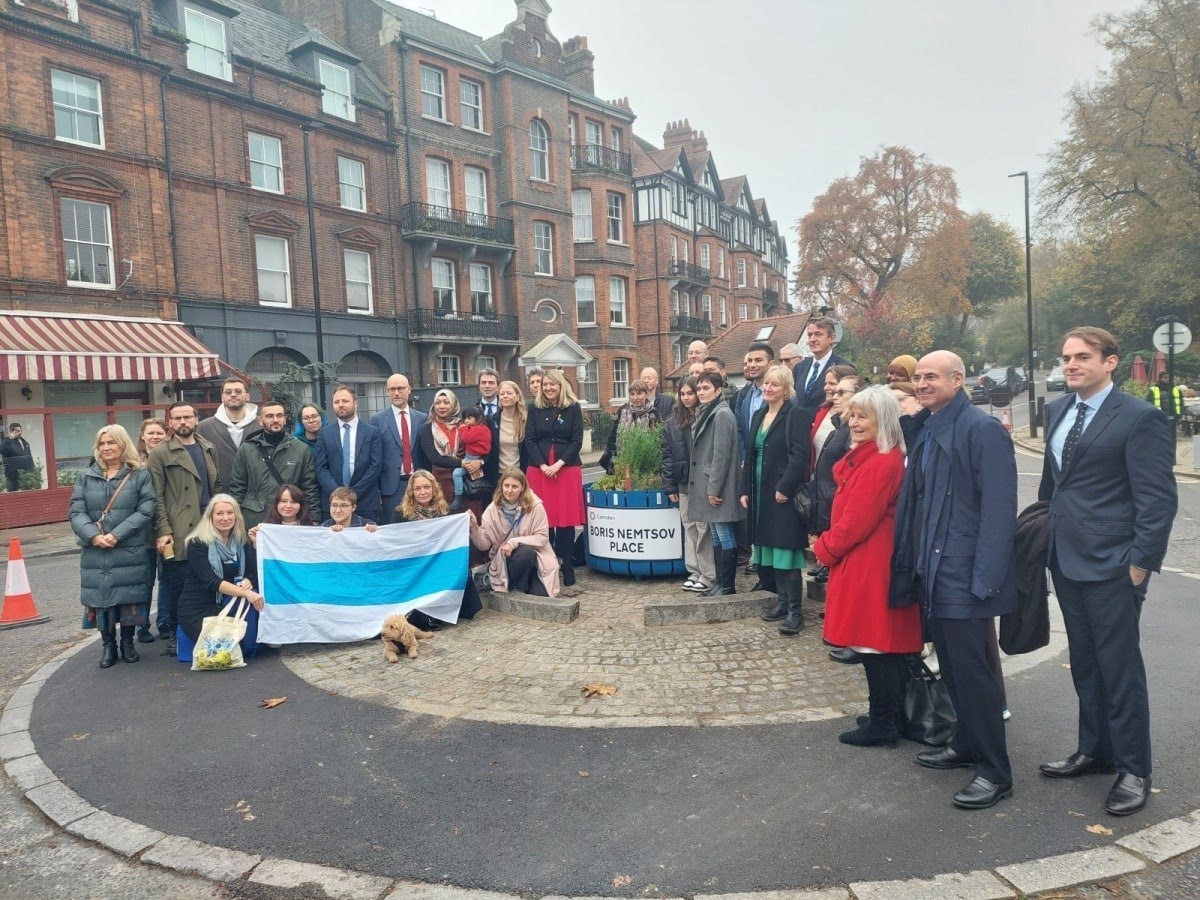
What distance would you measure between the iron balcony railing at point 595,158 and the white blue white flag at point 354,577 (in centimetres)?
3146

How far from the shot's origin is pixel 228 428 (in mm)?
7336

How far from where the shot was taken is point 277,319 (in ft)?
75.6

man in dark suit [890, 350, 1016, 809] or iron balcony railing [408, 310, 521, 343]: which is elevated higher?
iron balcony railing [408, 310, 521, 343]

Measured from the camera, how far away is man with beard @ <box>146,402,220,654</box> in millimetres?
6316

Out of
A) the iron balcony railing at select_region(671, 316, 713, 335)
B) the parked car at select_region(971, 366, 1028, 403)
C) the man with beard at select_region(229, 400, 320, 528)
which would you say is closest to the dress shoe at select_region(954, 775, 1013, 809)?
the man with beard at select_region(229, 400, 320, 528)

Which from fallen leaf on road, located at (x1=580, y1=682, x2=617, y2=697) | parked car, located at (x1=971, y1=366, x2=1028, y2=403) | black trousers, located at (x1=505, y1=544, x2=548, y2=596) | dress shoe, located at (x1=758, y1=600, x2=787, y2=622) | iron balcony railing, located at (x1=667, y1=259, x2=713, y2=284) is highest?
iron balcony railing, located at (x1=667, y1=259, x2=713, y2=284)

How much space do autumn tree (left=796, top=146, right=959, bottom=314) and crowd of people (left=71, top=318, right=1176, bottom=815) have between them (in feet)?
148

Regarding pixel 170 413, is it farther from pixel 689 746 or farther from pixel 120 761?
pixel 689 746

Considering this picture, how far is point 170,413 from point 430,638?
2.95 meters

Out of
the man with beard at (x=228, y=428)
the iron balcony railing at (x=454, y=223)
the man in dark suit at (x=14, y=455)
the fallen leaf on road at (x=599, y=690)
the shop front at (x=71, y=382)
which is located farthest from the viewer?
the iron balcony railing at (x=454, y=223)

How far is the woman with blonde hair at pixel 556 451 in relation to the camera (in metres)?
7.42

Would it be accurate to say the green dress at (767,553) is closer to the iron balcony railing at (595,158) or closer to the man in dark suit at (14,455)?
the man in dark suit at (14,455)

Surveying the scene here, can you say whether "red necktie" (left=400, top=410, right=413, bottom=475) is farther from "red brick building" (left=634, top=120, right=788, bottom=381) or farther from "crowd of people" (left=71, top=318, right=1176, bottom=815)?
"red brick building" (left=634, top=120, right=788, bottom=381)

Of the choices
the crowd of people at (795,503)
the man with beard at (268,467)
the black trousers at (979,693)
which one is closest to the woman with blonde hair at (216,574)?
the crowd of people at (795,503)
